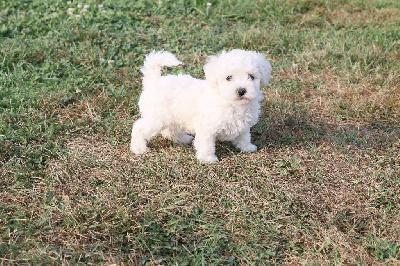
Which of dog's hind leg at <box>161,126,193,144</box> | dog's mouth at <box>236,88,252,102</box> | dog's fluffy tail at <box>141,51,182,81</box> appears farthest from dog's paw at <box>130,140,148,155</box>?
dog's mouth at <box>236,88,252,102</box>

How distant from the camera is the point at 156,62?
13.3ft

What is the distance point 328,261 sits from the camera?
116 inches

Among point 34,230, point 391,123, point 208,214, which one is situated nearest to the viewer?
point 34,230

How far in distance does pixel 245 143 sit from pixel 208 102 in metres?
0.62

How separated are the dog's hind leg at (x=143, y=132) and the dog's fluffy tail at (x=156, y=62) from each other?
0.44 meters

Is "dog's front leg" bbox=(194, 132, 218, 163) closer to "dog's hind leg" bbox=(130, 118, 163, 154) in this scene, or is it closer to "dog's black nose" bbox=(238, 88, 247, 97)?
"dog's hind leg" bbox=(130, 118, 163, 154)

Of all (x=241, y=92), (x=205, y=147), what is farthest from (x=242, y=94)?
(x=205, y=147)

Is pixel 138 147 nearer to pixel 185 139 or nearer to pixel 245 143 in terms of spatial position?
pixel 185 139

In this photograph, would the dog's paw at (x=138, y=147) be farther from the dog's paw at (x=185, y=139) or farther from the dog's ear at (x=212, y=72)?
the dog's ear at (x=212, y=72)

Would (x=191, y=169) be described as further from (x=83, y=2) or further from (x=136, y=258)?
(x=83, y=2)

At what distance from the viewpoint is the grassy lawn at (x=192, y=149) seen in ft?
10.2

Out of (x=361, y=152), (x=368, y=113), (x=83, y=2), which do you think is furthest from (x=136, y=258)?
(x=83, y=2)

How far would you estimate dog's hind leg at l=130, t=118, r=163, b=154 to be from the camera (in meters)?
4.01

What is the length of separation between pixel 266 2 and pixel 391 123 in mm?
3333
